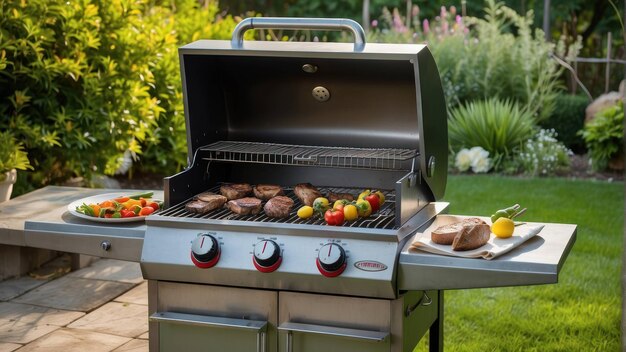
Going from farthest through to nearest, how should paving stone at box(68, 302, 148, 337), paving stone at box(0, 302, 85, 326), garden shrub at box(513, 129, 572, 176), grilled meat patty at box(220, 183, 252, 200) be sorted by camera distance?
garden shrub at box(513, 129, 572, 176) < paving stone at box(0, 302, 85, 326) < paving stone at box(68, 302, 148, 337) < grilled meat patty at box(220, 183, 252, 200)

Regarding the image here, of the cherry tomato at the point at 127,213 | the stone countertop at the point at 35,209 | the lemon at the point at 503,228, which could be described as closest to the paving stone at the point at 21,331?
the stone countertop at the point at 35,209

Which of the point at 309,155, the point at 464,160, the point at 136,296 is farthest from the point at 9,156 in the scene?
the point at 464,160

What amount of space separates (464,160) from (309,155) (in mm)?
5362

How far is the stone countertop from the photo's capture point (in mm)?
3166

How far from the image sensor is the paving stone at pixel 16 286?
15.7 feet

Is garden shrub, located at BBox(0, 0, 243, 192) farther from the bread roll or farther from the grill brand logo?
the bread roll

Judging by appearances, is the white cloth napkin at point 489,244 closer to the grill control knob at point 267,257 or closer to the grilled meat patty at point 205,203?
the grill control knob at point 267,257

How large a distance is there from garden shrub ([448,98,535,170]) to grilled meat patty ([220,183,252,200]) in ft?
17.3

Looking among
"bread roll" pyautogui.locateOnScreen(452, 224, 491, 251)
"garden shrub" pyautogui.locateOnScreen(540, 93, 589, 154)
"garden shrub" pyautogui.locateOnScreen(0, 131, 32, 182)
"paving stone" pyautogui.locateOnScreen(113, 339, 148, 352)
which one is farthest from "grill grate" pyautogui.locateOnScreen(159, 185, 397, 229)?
"garden shrub" pyautogui.locateOnScreen(540, 93, 589, 154)

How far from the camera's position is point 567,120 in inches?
374

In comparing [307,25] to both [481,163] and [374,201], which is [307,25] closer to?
[374,201]

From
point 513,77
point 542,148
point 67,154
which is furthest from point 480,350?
point 513,77

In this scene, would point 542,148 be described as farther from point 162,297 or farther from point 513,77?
point 162,297

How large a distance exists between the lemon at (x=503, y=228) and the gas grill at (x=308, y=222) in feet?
0.39
